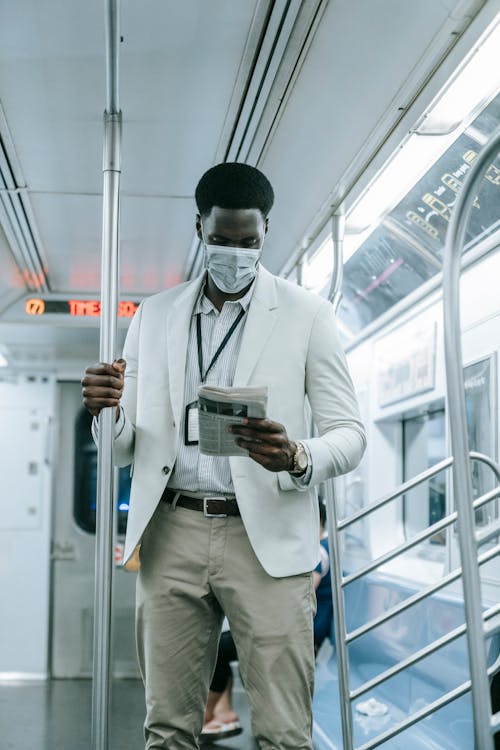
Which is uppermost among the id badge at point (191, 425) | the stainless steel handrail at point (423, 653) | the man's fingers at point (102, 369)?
the man's fingers at point (102, 369)

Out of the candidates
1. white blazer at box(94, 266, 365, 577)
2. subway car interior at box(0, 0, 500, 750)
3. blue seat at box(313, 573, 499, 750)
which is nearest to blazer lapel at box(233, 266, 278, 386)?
white blazer at box(94, 266, 365, 577)

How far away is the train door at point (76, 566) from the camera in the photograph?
8.23m

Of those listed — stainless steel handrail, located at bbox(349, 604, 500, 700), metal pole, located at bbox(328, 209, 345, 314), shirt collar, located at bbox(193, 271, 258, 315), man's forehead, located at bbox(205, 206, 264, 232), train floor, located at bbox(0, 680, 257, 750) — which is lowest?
train floor, located at bbox(0, 680, 257, 750)

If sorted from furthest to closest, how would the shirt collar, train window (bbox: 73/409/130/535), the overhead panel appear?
train window (bbox: 73/409/130/535)
the overhead panel
the shirt collar

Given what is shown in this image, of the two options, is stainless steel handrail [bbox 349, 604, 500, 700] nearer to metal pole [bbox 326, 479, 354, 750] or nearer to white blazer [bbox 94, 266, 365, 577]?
metal pole [bbox 326, 479, 354, 750]

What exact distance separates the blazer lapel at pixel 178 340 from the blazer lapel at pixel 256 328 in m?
0.15

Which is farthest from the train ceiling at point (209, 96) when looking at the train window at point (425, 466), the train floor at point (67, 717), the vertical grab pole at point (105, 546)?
the train floor at point (67, 717)

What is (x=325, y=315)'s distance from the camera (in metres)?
2.47

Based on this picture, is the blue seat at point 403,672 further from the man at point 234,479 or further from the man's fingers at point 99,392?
the man's fingers at point 99,392

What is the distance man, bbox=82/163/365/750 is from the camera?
2.23 metres

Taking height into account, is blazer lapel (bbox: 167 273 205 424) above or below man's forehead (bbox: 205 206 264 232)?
below

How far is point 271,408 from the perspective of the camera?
2.35 m

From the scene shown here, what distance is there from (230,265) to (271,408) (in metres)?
0.38

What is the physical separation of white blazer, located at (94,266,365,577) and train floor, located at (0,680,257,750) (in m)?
3.83
